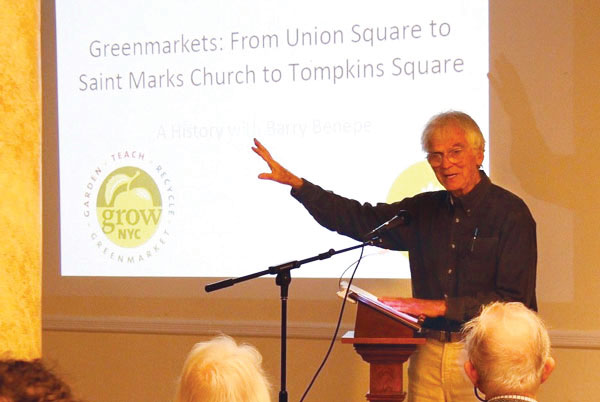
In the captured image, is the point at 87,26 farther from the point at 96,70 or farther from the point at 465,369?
the point at 465,369

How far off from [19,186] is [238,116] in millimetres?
2241

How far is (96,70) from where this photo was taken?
4.96 metres

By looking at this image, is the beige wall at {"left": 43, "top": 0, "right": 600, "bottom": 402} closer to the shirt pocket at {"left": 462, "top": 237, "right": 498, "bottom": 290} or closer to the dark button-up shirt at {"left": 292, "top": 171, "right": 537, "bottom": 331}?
the dark button-up shirt at {"left": 292, "top": 171, "right": 537, "bottom": 331}

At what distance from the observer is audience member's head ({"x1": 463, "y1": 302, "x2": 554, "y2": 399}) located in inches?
77.0

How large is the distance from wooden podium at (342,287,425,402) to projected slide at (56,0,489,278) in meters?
1.18

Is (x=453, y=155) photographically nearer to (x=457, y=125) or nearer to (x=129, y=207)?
(x=457, y=125)

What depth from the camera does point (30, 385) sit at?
126 cm

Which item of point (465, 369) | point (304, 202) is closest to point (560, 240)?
point (304, 202)

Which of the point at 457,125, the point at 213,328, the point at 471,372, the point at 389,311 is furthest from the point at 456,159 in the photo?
the point at 213,328

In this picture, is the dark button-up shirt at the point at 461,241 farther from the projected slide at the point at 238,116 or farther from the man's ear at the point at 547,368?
the man's ear at the point at 547,368

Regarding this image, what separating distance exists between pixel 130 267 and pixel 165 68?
45.7 inches

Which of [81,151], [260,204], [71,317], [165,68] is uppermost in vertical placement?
[165,68]

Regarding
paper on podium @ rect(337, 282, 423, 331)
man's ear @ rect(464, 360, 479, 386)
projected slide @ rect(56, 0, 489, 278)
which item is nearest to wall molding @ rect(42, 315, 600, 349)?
projected slide @ rect(56, 0, 489, 278)

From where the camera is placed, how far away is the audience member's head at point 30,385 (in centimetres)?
125
